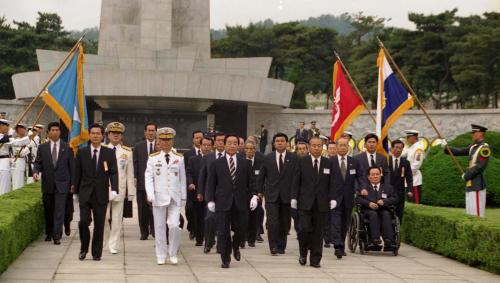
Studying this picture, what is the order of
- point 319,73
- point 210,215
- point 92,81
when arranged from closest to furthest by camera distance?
point 210,215, point 92,81, point 319,73

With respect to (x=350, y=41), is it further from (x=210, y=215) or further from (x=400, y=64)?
(x=210, y=215)

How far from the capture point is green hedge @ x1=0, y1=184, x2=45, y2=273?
8.93m

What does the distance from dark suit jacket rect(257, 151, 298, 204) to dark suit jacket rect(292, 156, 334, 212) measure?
957 millimetres

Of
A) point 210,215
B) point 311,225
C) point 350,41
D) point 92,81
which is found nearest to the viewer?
point 311,225

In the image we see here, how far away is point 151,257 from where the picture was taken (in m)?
10.9

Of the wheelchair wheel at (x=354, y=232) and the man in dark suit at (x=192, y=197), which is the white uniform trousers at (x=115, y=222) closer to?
the man in dark suit at (x=192, y=197)

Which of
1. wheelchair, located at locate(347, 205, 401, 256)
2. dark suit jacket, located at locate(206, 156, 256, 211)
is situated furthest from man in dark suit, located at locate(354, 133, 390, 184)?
dark suit jacket, located at locate(206, 156, 256, 211)

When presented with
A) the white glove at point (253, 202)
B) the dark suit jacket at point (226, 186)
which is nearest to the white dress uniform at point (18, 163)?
the dark suit jacket at point (226, 186)

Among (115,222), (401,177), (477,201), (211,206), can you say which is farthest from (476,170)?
(115,222)

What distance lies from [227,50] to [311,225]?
57.3 m

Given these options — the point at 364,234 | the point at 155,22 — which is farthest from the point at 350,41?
the point at 364,234

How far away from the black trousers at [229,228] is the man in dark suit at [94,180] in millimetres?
1471

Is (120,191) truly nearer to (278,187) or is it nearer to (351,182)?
(278,187)

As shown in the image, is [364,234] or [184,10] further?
[184,10]
